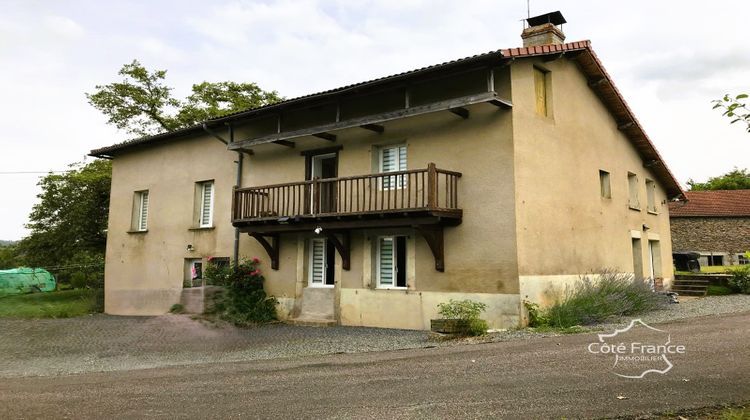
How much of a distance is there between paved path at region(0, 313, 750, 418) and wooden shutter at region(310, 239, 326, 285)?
17.6 feet

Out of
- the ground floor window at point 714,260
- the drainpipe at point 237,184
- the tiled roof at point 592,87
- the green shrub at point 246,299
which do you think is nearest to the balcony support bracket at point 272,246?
the green shrub at point 246,299

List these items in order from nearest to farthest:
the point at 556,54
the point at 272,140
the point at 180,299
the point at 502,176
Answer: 1. the point at 502,176
2. the point at 556,54
3. the point at 272,140
4. the point at 180,299

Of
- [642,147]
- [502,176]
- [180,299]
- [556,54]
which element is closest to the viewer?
[502,176]

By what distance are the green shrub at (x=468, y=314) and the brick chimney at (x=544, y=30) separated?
7.84 meters

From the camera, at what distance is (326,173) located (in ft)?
49.9

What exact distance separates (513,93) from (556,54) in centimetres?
175

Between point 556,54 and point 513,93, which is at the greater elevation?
point 556,54

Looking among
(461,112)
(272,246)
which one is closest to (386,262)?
(272,246)

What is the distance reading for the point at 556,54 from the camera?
12.6m

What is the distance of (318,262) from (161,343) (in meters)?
4.53

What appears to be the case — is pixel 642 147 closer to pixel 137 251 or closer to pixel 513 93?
pixel 513 93

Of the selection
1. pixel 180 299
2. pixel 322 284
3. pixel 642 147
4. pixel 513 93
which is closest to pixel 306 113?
pixel 322 284

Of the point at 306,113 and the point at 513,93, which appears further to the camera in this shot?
the point at 306,113

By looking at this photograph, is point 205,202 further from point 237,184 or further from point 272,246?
point 272,246
